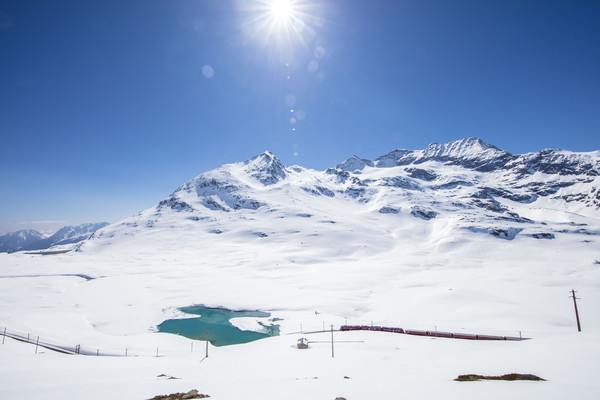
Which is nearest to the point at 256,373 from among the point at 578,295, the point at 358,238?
the point at 578,295

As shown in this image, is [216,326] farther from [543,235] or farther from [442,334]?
[543,235]

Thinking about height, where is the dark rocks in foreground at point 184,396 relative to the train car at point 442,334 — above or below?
above

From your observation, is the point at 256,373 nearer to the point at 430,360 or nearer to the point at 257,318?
the point at 430,360

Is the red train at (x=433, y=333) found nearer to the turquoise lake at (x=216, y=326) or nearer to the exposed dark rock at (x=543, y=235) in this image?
the turquoise lake at (x=216, y=326)

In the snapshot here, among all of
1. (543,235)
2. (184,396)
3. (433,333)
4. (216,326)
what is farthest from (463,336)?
(543,235)

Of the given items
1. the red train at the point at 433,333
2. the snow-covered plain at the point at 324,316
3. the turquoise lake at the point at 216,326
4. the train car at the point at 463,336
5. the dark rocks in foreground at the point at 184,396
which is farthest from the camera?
the turquoise lake at the point at 216,326

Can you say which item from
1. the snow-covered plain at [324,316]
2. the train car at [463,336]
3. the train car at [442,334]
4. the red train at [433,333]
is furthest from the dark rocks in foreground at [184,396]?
the train car at [463,336]

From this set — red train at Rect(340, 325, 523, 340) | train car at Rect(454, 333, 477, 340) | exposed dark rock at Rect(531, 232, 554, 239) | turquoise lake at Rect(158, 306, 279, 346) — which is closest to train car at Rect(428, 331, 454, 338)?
red train at Rect(340, 325, 523, 340)

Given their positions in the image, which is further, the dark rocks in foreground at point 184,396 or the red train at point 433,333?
the red train at point 433,333
